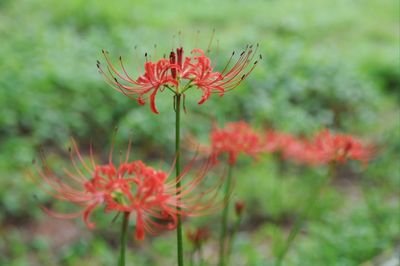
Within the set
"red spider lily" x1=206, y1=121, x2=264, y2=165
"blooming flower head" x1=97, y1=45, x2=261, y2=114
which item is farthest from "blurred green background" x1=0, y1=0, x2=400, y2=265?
"blooming flower head" x1=97, y1=45, x2=261, y2=114

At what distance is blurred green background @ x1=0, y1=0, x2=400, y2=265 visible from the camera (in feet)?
10.9

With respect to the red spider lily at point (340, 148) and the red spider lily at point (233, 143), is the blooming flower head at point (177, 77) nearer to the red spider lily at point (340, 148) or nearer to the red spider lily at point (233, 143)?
the red spider lily at point (233, 143)

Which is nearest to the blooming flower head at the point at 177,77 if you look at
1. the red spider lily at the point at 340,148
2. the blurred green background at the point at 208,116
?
the blurred green background at the point at 208,116

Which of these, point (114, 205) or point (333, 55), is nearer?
point (114, 205)

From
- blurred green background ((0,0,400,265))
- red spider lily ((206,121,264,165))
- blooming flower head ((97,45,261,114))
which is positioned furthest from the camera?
blurred green background ((0,0,400,265))

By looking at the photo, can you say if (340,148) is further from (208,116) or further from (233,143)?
(208,116)

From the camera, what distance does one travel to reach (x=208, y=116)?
188 inches

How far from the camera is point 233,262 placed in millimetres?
3240

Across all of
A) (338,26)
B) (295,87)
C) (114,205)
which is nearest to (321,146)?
(114,205)

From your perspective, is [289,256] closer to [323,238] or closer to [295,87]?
[323,238]

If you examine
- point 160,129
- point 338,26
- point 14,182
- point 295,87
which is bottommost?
point 14,182

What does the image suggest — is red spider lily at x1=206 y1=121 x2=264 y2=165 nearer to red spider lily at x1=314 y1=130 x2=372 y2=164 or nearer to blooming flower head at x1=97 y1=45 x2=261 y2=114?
red spider lily at x1=314 y1=130 x2=372 y2=164

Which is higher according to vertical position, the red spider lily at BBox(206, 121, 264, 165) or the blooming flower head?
the blooming flower head

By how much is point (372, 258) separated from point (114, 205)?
214cm
